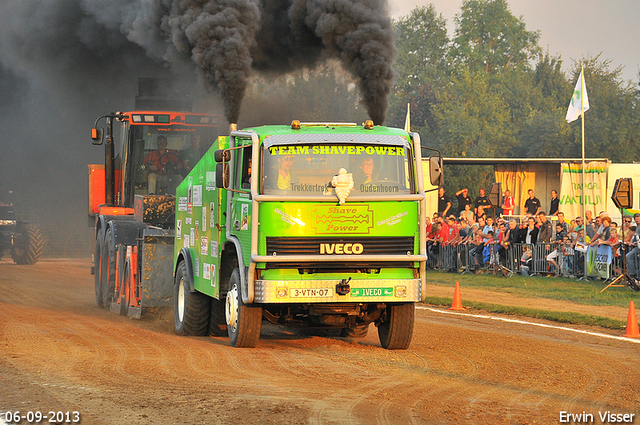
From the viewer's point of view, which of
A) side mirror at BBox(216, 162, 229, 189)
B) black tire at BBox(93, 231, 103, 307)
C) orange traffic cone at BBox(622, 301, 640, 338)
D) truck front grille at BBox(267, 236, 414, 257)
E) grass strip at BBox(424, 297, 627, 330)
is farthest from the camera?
black tire at BBox(93, 231, 103, 307)

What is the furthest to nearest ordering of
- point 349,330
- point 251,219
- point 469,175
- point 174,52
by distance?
point 469,175
point 174,52
point 349,330
point 251,219

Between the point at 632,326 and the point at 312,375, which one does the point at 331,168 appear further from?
the point at 632,326

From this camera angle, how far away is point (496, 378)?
844cm

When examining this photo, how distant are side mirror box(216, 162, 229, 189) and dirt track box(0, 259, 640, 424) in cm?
192

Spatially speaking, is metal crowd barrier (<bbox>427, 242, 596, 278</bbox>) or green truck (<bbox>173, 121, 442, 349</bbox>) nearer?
green truck (<bbox>173, 121, 442, 349</bbox>)

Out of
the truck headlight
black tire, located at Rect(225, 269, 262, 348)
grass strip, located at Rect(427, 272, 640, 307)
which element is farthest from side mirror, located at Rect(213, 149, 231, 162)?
grass strip, located at Rect(427, 272, 640, 307)

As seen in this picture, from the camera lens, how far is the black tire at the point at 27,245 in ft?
86.3

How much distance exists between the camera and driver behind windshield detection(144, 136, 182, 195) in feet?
49.5

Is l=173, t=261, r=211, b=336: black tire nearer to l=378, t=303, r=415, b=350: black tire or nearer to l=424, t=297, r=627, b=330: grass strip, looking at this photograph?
l=378, t=303, r=415, b=350: black tire

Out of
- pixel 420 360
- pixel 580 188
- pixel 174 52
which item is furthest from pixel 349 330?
pixel 580 188

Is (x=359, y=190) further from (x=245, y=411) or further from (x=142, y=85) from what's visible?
(x=142, y=85)

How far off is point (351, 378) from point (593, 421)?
2438 mm

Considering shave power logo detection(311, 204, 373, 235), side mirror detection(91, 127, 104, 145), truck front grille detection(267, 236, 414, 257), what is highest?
side mirror detection(91, 127, 104, 145)

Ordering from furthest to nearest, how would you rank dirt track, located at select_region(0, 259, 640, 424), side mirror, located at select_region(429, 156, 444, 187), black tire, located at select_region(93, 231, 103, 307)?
black tire, located at select_region(93, 231, 103, 307) → side mirror, located at select_region(429, 156, 444, 187) → dirt track, located at select_region(0, 259, 640, 424)
